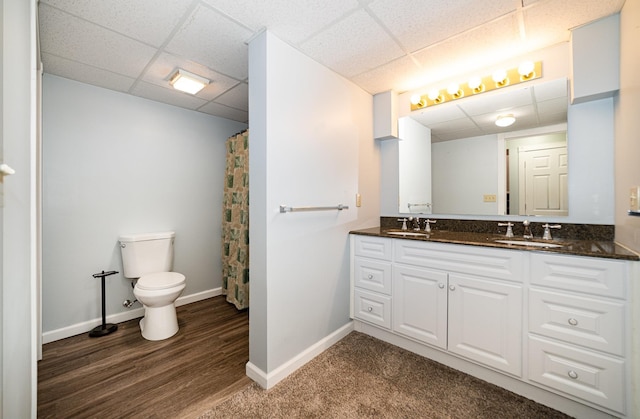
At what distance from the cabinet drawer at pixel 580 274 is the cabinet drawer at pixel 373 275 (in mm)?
877

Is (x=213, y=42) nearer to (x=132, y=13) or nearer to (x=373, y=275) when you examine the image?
(x=132, y=13)

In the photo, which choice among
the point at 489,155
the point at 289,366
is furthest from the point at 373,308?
the point at 489,155

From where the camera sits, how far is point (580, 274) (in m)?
1.26

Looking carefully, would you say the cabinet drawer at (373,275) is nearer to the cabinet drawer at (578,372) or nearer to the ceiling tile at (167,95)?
the cabinet drawer at (578,372)

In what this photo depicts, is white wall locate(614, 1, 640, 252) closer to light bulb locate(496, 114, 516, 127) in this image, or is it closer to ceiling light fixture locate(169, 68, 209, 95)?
light bulb locate(496, 114, 516, 127)

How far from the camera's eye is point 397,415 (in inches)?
52.7

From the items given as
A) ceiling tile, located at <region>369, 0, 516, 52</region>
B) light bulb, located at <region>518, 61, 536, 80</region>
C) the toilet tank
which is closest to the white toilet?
the toilet tank

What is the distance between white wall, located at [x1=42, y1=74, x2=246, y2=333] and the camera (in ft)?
6.82

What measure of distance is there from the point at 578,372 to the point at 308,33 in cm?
232

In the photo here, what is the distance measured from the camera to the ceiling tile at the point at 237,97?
2.31m

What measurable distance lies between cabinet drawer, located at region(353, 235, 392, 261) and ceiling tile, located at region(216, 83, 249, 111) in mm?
1656

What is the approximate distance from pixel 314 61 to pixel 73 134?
2090mm

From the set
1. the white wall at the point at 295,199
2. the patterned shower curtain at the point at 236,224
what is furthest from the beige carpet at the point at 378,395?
the patterned shower curtain at the point at 236,224

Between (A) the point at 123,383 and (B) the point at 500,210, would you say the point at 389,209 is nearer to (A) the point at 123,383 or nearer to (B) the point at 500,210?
(B) the point at 500,210
